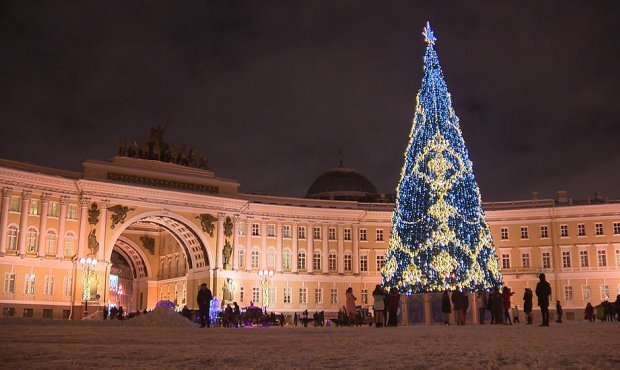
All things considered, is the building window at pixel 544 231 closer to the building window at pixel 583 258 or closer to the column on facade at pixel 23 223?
the building window at pixel 583 258

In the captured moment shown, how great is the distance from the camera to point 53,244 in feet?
162

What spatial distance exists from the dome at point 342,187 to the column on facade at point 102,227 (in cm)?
2919

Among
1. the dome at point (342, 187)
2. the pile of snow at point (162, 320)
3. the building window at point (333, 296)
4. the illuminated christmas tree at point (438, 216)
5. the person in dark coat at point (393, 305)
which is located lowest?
the pile of snow at point (162, 320)

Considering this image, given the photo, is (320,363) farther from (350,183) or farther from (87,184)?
(350,183)

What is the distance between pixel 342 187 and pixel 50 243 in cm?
3569

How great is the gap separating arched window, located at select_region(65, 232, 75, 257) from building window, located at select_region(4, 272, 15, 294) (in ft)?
13.9

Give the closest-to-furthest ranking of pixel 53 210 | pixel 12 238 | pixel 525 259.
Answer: pixel 12 238 < pixel 53 210 < pixel 525 259

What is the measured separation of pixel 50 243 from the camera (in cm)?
4928

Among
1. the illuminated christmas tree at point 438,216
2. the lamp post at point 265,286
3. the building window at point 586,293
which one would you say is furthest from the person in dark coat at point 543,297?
the building window at point 586,293

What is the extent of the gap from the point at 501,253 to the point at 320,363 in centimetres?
5788

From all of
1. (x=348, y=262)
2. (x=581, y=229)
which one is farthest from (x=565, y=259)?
(x=348, y=262)

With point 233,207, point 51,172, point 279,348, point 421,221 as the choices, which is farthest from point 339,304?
point 279,348

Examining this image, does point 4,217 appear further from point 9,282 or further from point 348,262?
point 348,262

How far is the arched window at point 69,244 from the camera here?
49.9m
